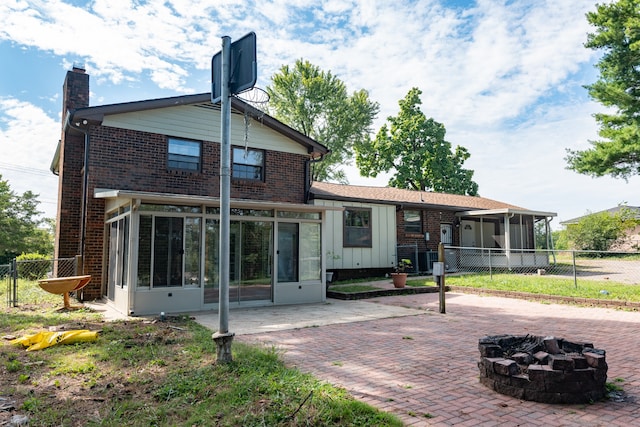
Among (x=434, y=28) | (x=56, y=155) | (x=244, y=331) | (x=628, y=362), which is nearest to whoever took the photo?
(x=628, y=362)

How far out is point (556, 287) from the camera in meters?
12.0

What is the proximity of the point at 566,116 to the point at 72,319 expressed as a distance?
1898 centimetres

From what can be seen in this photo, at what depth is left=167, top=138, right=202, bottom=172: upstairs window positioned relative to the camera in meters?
11.5

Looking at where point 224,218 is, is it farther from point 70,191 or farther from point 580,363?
point 70,191

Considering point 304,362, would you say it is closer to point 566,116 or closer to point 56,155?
point 56,155

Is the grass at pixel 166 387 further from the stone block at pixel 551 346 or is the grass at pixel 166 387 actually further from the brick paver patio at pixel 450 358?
the stone block at pixel 551 346

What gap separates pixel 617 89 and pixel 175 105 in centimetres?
1722

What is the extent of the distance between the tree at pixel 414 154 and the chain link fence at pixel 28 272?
25272 mm

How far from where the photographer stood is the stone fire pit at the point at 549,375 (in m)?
3.70

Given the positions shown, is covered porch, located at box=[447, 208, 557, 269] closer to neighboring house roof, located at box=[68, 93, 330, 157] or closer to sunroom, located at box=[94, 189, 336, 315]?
neighboring house roof, located at box=[68, 93, 330, 157]

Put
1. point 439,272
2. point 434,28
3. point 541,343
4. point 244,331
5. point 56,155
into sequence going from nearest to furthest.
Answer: point 541,343 → point 244,331 → point 439,272 → point 434,28 → point 56,155

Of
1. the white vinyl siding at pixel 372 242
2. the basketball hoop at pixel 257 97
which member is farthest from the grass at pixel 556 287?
the basketball hoop at pixel 257 97

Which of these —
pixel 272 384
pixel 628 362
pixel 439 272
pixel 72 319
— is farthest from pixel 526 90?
pixel 72 319

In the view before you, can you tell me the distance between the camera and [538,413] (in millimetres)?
3482
